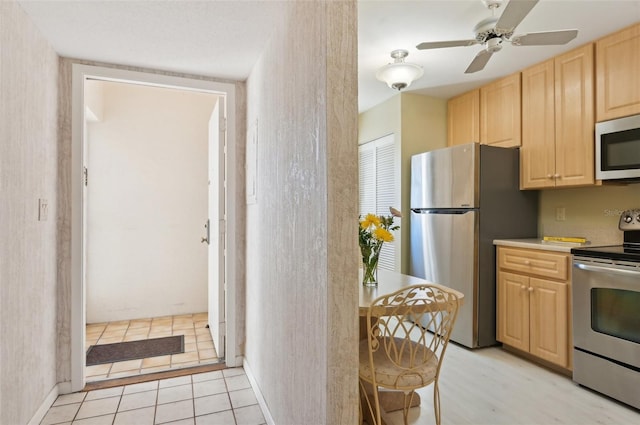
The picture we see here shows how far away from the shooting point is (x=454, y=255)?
332cm

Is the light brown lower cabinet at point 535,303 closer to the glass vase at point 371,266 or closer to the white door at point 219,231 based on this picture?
Result: the glass vase at point 371,266

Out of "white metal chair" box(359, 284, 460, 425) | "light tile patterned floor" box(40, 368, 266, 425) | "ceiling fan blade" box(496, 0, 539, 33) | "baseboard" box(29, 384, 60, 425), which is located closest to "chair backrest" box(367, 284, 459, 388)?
"white metal chair" box(359, 284, 460, 425)

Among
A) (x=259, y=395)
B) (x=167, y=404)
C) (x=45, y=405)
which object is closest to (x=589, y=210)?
(x=259, y=395)

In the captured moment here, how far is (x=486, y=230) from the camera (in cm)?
322

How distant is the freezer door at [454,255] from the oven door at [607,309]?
78 centimetres

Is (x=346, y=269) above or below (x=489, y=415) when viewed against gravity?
above

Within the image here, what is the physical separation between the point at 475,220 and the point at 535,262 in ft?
1.84

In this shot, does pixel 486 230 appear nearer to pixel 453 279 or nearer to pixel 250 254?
pixel 453 279

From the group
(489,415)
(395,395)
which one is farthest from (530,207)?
(395,395)

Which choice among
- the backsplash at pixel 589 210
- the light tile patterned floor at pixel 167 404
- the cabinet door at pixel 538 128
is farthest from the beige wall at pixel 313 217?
the backsplash at pixel 589 210

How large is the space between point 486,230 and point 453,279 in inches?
20.8

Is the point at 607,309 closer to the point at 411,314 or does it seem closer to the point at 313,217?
the point at 411,314

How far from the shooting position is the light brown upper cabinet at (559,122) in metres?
2.75

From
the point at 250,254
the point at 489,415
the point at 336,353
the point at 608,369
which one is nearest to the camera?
the point at 336,353
